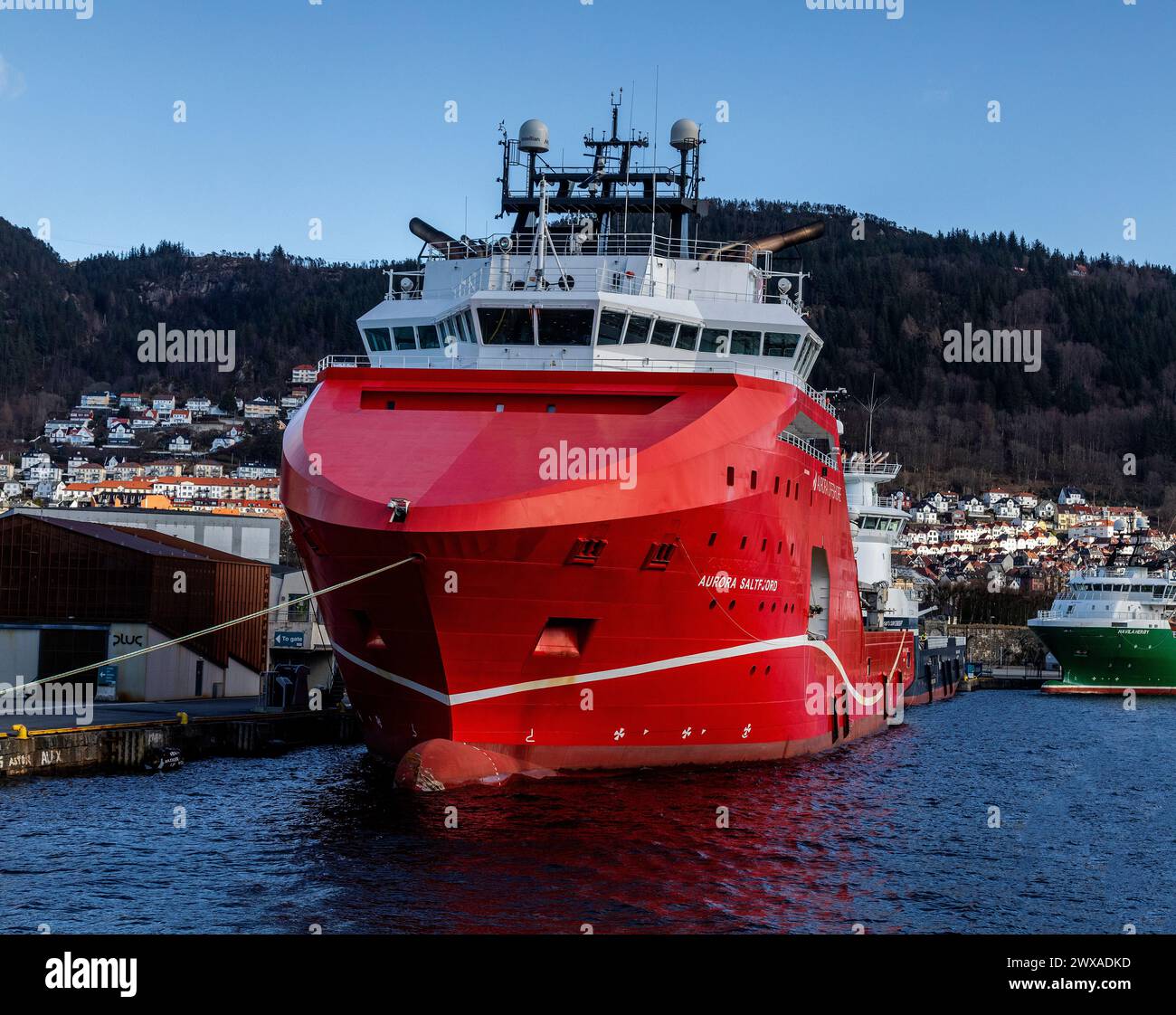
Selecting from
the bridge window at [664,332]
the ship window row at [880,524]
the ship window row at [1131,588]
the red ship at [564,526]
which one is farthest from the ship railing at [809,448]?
the ship window row at [1131,588]

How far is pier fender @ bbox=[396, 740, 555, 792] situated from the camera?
75.4 feet

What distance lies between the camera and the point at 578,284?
95.7 ft

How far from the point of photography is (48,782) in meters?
26.9

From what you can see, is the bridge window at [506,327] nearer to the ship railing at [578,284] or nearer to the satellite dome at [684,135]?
the ship railing at [578,284]

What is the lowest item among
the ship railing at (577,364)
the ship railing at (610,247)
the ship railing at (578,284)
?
the ship railing at (577,364)

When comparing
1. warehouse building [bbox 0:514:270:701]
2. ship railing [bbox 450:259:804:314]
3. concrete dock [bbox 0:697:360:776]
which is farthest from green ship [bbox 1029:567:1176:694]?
warehouse building [bbox 0:514:270:701]

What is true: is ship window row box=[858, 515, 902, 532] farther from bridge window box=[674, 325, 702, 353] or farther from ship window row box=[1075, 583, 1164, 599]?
bridge window box=[674, 325, 702, 353]

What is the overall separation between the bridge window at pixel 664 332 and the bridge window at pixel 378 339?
6639 millimetres

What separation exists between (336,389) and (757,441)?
8089 millimetres

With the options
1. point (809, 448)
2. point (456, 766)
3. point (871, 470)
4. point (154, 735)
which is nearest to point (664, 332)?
point (809, 448)

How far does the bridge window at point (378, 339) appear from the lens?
30.9 metres

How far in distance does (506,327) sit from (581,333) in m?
1.56
